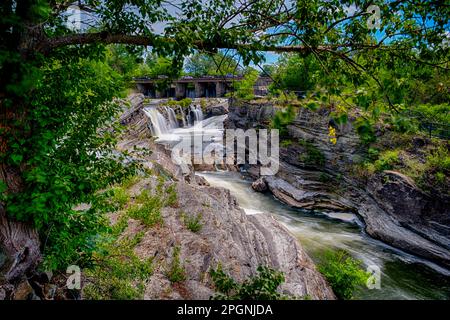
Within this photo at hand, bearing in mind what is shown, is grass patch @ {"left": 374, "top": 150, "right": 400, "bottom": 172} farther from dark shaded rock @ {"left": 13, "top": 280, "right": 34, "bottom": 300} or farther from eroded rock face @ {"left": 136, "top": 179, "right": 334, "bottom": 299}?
dark shaded rock @ {"left": 13, "top": 280, "right": 34, "bottom": 300}

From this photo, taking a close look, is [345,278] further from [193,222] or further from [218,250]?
[193,222]

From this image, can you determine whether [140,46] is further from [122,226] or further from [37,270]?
[122,226]

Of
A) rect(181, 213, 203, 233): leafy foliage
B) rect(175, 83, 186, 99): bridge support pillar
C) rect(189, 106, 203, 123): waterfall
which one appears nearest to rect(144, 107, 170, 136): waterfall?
rect(189, 106, 203, 123): waterfall

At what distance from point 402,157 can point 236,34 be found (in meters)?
14.6

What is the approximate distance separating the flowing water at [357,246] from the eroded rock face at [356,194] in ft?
Answer: 2.00

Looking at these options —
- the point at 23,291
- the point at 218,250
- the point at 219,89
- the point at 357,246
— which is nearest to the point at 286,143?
the point at 357,246

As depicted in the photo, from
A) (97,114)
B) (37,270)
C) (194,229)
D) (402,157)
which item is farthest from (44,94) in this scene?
(402,157)

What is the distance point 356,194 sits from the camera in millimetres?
16719

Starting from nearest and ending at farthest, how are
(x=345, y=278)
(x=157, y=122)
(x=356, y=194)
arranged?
(x=345, y=278) < (x=356, y=194) < (x=157, y=122)

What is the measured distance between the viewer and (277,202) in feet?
62.2

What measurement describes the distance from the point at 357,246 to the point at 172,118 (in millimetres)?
27998

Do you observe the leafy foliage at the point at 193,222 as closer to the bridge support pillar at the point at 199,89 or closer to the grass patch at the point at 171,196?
the grass patch at the point at 171,196

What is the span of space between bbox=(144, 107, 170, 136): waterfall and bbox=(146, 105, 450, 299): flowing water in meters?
12.6

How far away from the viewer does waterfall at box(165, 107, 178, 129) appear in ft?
116
